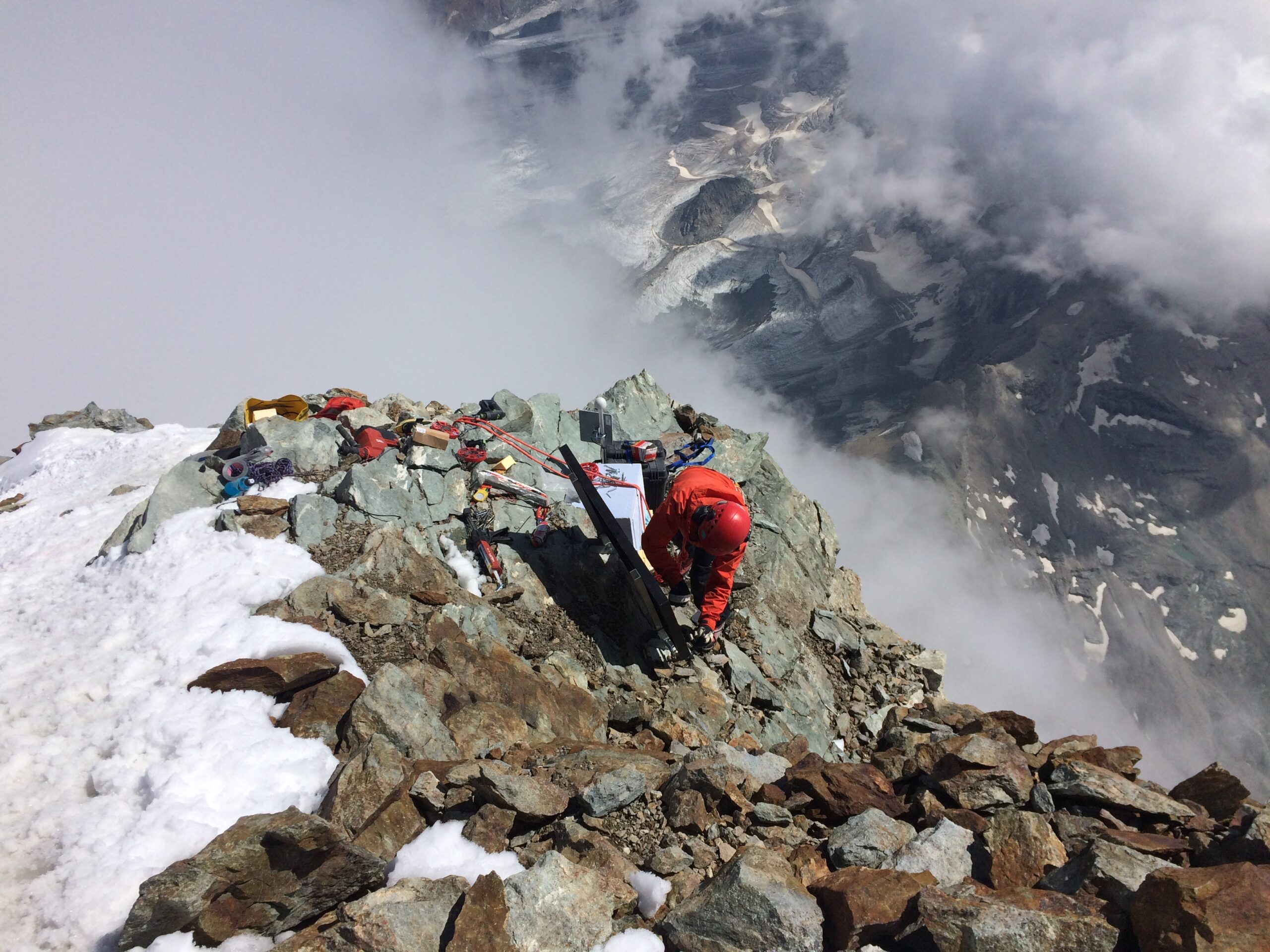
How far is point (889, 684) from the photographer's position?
11.3m

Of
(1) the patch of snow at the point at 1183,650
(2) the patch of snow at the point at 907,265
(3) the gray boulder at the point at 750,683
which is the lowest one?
(3) the gray boulder at the point at 750,683

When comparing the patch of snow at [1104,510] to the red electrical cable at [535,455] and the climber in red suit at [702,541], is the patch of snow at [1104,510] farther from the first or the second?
the climber in red suit at [702,541]

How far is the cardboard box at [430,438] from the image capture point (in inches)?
404

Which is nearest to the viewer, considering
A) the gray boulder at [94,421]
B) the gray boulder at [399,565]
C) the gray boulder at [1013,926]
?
the gray boulder at [1013,926]

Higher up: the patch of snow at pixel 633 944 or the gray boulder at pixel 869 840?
the gray boulder at pixel 869 840

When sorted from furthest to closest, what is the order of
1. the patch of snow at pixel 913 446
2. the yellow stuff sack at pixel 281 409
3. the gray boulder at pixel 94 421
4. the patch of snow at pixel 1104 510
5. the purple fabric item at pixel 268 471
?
the patch of snow at pixel 913 446
the patch of snow at pixel 1104 510
the gray boulder at pixel 94 421
the yellow stuff sack at pixel 281 409
the purple fabric item at pixel 268 471

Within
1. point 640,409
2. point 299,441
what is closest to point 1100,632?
point 640,409

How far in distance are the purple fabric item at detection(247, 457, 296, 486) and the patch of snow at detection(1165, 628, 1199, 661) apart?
134467mm

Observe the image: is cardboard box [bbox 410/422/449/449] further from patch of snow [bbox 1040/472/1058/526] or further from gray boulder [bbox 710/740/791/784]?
patch of snow [bbox 1040/472/1058/526]

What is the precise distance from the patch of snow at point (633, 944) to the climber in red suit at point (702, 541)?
5.07 m

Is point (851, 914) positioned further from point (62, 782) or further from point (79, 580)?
point (79, 580)

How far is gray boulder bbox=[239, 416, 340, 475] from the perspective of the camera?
1001 centimetres

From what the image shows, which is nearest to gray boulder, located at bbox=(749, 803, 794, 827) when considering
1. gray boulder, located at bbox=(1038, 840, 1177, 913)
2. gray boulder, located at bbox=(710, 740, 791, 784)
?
gray boulder, located at bbox=(710, 740, 791, 784)

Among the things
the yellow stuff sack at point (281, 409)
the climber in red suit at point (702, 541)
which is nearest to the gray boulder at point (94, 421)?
the yellow stuff sack at point (281, 409)
